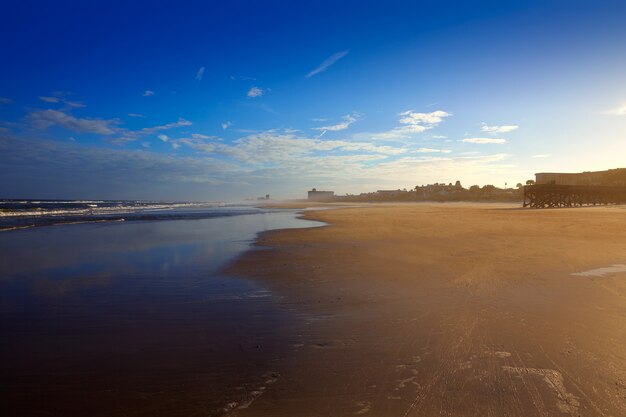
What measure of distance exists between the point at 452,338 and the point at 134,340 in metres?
4.38

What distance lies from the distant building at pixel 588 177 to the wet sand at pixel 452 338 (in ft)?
306

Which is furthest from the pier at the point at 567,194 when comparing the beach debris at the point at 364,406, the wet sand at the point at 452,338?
the beach debris at the point at 364,406

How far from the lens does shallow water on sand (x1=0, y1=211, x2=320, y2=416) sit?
11.6 feet

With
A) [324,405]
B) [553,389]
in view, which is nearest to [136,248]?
[324,405]

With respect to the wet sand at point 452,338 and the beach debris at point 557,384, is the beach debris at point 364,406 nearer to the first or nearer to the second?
the wet sand at point 452,338

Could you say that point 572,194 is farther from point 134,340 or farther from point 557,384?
point 134,340

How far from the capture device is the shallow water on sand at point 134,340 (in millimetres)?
3537

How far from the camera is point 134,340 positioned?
4.99m

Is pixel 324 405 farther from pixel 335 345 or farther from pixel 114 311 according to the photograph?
pixel 114 311

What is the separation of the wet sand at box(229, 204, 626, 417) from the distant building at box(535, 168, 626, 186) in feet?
306

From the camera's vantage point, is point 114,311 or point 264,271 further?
point 264,271

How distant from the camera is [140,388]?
3.71 m

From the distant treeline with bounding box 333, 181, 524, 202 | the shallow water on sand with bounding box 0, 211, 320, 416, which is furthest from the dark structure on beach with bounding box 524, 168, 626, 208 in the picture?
the shallow water on sand with bounding box 0, 211, 320, 416

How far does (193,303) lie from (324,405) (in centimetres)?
414
